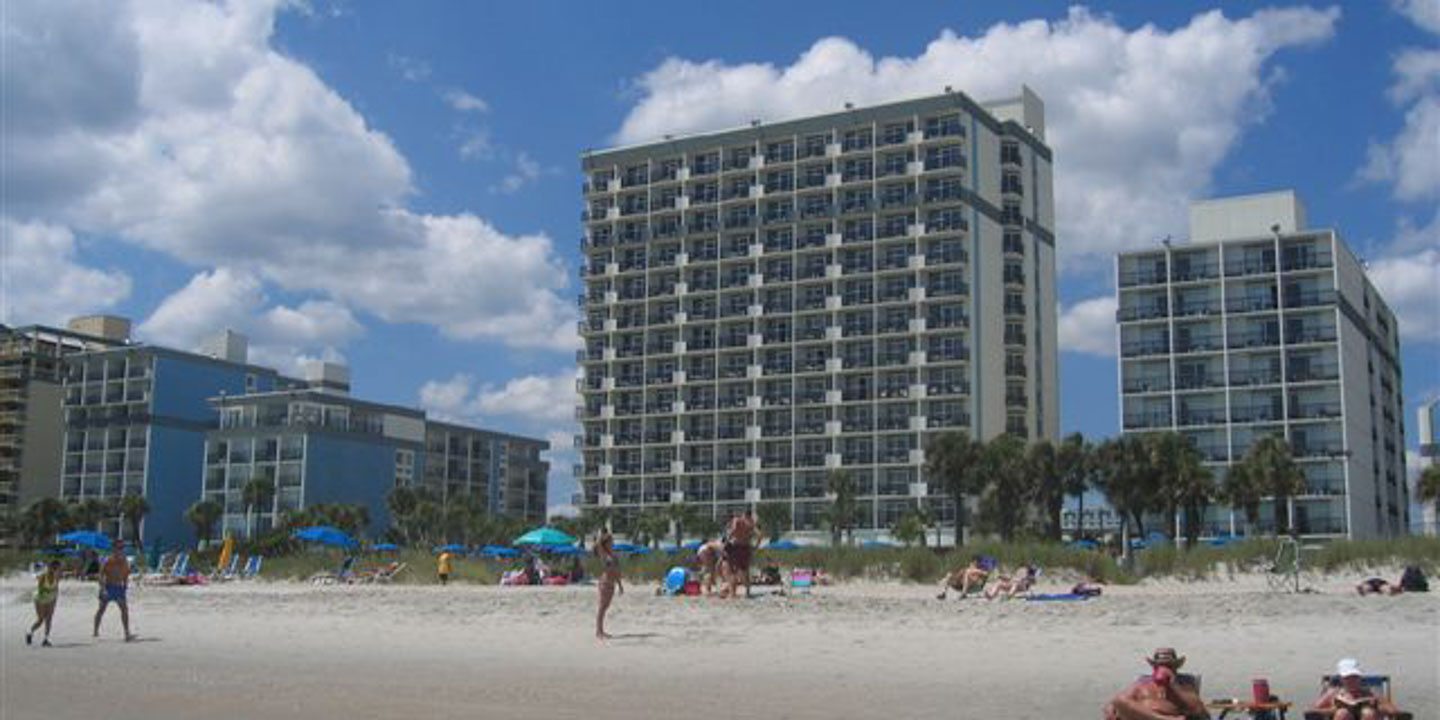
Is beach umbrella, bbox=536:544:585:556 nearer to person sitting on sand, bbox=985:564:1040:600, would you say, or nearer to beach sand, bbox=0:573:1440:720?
beach sand, bbox=0:573:1440:720

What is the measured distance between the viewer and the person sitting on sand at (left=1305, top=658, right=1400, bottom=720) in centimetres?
1002

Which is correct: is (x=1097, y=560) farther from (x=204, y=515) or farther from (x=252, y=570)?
(x=204, y=515)

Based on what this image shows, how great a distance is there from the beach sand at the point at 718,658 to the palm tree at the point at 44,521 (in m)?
79.9

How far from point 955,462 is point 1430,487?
23901 mm

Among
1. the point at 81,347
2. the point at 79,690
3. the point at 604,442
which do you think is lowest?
the point at 79,690

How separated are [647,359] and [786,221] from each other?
14402mm

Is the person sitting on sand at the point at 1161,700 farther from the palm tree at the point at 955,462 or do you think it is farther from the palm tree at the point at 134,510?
the palm tree at the point at 134,510

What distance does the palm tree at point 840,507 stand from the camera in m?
86.0

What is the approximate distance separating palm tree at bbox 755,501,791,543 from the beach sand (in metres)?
63.3

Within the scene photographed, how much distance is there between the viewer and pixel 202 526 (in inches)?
3861

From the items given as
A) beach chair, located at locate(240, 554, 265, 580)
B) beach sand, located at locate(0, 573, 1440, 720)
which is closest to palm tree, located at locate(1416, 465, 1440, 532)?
beach sand, located at locate(0, 573, 1440, 720)

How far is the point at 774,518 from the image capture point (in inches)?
3489

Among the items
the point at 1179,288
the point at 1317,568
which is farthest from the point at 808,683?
the point at 1179,288

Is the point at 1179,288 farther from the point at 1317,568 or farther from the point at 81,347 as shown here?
the point at 81,347
